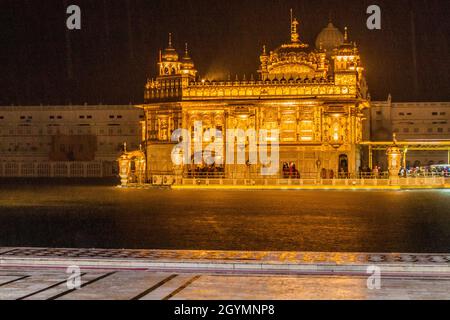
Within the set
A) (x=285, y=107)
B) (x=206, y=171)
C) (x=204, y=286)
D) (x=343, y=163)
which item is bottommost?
(x=204, y=286)

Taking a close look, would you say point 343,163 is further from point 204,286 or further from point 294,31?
point 204,286

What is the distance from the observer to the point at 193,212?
1280 inches

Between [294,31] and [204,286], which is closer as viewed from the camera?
[204,286]

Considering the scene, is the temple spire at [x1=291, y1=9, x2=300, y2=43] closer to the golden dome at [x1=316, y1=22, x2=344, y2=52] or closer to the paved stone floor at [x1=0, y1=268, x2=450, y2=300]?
the golden dome at [x1=316, y1=22, x2=344, y2=52]

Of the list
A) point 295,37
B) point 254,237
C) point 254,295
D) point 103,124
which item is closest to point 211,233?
point 254,237

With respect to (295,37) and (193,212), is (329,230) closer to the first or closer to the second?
(193,212)

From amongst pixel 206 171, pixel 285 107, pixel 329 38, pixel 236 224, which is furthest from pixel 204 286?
pixel 329 38

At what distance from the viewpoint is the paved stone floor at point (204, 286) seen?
12866 mm

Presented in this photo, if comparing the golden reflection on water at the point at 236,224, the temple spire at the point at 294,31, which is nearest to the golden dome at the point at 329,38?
the temple spire at the point at 294,31

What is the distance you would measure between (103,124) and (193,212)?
68.8 m

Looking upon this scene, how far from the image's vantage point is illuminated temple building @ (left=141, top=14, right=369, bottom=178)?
211 feet

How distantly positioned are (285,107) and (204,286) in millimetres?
52678

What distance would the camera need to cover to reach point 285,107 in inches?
2596

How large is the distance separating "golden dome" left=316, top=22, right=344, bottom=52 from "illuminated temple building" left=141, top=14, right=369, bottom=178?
7.69 meters
